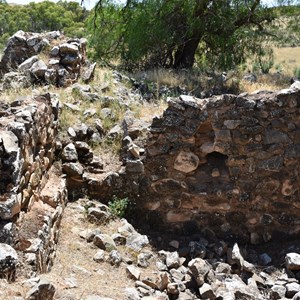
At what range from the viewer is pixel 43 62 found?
8383mm

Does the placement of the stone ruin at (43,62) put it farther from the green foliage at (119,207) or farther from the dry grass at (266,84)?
the dry grass at (266,84)

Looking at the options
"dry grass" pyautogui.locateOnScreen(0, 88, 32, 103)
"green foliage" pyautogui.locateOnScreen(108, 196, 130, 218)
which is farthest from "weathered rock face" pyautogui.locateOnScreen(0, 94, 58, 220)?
"dry grass" pyautogui.locateOnScreen(0, 88, 32, 103)

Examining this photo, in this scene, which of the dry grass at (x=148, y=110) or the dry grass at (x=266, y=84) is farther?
the dry grass at (x=266, y=84)

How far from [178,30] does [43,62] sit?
176 inches

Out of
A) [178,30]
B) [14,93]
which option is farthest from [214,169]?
[178,30]

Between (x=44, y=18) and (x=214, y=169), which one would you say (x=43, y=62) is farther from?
(x=44, y=18)

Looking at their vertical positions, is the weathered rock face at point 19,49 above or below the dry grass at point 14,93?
above

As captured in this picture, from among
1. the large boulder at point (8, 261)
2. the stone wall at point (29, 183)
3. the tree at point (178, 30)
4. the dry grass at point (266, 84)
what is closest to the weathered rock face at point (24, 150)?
the stone wall at point (29, 183)

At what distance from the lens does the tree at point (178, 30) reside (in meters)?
11.3

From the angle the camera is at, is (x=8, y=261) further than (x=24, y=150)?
No

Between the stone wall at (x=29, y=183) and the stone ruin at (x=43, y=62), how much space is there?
8.02ft

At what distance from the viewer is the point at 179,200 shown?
19.5 ft

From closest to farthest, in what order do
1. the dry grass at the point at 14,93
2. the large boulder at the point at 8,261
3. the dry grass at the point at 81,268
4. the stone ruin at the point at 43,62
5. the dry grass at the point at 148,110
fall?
the large boulder at the point at 8,261 < the dry grass at the point at 81,268 < the dry grass at the point at 14,93 < the dry grass at the point at 148,110 < the stone ruin at the point at 43,62

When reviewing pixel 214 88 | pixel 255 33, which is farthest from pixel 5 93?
pixel 255 33
